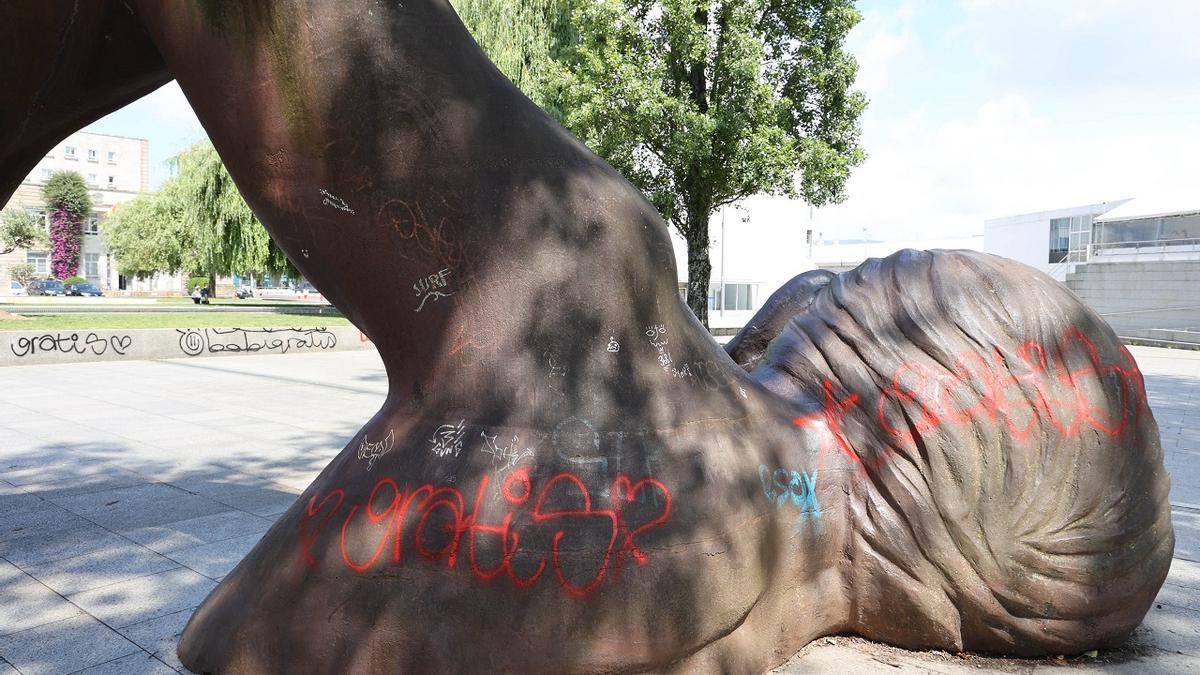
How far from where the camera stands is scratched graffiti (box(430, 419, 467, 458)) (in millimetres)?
2963

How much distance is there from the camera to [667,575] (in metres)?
2.84

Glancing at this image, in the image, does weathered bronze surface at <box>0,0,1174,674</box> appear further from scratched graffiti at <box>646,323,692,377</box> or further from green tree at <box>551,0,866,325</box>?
green tree at <box>551,0,866,325</box>

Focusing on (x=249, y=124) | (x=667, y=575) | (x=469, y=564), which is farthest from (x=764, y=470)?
(x=249, y=124)

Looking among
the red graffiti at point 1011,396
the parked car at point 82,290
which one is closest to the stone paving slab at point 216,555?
the red graffiti at point 1011,396

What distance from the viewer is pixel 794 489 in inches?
131

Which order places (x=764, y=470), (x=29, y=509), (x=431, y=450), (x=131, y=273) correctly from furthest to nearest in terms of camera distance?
(x=131, y=273), (x=29, y=509), (x=764, y=470), (x=431, y=450)

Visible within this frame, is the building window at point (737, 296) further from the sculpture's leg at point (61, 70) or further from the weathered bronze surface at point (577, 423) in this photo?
the sculpture's leg at point (61, 70)

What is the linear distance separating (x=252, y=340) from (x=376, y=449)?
16.8 m

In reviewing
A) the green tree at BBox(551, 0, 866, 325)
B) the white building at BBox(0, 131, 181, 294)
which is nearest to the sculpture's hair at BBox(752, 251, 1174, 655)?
the green tree at BBox(551, 0, 866, 325)

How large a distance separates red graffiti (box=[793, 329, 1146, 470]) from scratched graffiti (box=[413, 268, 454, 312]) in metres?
1.59

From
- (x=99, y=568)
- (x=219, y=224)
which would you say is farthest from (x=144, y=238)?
(x=99, y=568)

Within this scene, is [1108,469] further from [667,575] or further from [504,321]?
[504,321]

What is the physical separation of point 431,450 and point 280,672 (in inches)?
36.2

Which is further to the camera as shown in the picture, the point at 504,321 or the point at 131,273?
the point at 131,273
